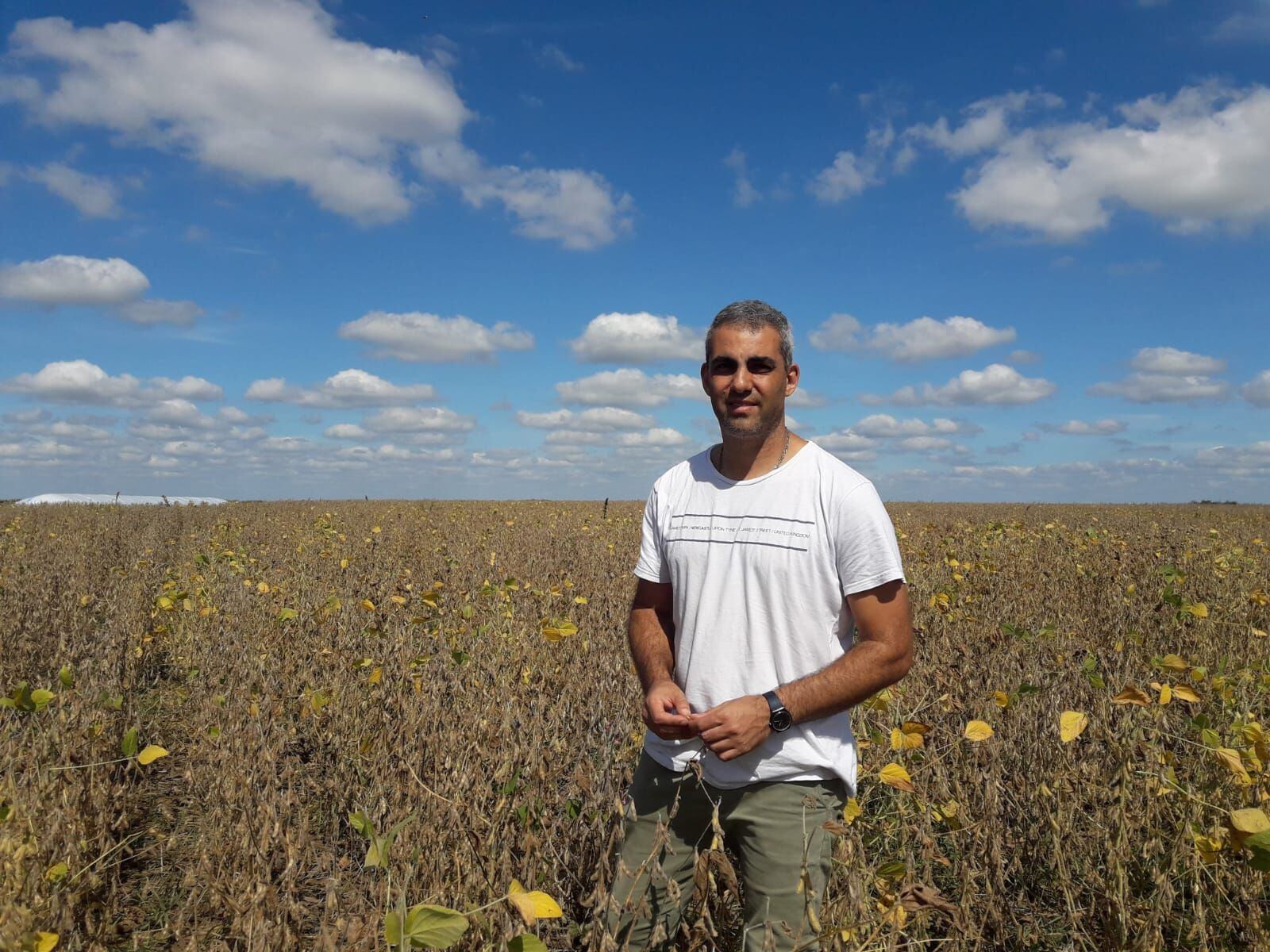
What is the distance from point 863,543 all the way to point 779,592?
0.20 m

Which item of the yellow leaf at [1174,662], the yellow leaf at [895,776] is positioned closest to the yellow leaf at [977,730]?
the yellow leaf at [895,776]

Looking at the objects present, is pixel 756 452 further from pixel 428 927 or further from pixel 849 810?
pixel 428 927

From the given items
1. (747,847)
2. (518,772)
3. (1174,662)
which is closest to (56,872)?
(518,772)

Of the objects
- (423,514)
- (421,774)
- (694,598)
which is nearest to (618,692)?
(421,774)

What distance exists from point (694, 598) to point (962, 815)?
53.2 inches

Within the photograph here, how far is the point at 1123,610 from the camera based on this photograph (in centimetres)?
556

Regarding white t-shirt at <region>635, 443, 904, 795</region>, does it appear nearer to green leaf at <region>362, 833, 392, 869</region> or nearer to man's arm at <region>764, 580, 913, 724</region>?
man's arm at <region>764, 580, 913, 724</region>

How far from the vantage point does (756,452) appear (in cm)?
182

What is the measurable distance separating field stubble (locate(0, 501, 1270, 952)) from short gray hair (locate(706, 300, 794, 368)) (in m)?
0.99

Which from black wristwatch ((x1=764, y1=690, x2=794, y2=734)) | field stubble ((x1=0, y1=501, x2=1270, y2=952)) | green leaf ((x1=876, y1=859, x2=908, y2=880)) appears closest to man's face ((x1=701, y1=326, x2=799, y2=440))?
black wristwatch ((x1=764, y1=690, x2=794, y2=734))

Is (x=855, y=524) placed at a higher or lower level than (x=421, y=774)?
higher

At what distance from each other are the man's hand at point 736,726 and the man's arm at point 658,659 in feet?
0.26

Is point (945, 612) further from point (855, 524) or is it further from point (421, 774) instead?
point (855, 524)

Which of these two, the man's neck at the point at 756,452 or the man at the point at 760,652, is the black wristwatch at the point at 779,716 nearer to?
the man at the point at 760,652
